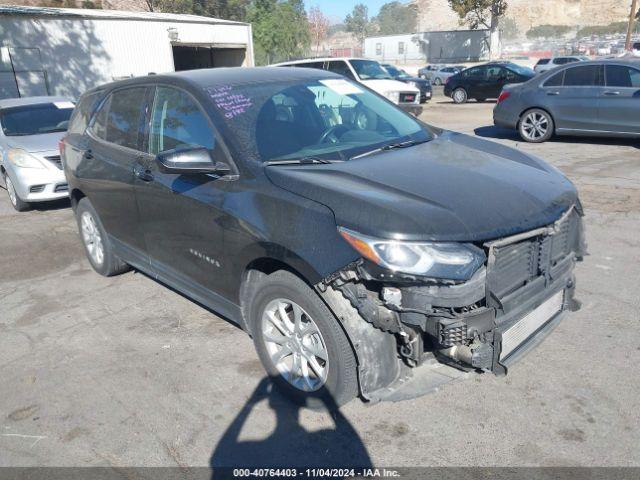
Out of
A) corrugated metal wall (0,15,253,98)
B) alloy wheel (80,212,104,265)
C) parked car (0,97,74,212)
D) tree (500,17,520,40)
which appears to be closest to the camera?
alloy wheel (80,212,104,265)

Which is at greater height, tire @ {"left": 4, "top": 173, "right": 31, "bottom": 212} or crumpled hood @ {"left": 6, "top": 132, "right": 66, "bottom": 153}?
crumpled hood @ {"left": 6, "top": 132, "right": 66, "bottom": 153}

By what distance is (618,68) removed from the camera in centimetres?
1046

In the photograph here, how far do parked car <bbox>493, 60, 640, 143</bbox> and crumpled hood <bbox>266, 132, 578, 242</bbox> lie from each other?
805 centimetres

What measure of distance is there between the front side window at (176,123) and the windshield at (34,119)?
564 cm

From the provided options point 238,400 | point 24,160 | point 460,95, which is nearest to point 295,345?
point 238,400

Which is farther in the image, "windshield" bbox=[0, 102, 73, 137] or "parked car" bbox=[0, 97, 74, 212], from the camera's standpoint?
"windshield" bbox=[0, 102, 73, 137]

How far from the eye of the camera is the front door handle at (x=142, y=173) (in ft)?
13.0

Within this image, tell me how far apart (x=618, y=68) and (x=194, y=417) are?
1056 centimetres

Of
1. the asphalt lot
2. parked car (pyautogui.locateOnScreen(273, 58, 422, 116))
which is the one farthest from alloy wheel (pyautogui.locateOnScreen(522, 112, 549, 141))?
the asphalt lot

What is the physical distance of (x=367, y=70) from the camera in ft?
54.1

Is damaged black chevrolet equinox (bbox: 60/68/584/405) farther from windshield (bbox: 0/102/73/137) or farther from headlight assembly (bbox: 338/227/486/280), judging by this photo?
windshield (bbox: 0/102/73/137)

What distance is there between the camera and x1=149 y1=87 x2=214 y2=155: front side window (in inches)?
140

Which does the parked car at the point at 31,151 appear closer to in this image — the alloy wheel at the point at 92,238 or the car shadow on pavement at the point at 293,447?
the alloy wheel at the point at 92,238

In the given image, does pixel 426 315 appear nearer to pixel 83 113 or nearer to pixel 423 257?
pixel 423 257
